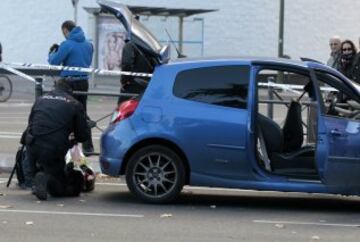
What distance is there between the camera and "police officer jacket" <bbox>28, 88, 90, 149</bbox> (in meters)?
8.95

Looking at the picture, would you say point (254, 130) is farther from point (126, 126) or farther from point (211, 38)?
point (211, 38)

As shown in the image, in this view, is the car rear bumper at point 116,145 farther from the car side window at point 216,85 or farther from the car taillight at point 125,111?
→ the car side window at point 216,85

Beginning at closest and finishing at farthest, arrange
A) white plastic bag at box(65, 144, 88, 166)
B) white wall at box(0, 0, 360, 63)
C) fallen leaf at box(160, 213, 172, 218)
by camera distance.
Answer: fallen leaf at box(160, 213, 172, 218) < white plastic bag at box(65, 144, 88, 166) < white wall at box(0, 0, 360, 63)

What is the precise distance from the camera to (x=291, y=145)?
8.93 metres

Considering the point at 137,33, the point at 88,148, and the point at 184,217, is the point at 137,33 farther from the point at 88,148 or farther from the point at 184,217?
the point at 88,148

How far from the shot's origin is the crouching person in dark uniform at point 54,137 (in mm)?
8906

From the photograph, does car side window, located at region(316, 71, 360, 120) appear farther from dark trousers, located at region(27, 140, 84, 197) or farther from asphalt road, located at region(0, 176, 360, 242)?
dark trousers, located at region(27, 140, 84, 197)

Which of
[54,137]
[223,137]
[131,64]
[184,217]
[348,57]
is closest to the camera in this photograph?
[184,217]

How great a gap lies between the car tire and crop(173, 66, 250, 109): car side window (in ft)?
2.21

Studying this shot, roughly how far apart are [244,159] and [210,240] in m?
1.61

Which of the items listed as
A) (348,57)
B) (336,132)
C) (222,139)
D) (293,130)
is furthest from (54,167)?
(348,57)

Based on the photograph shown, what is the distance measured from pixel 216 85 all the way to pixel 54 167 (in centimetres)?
207

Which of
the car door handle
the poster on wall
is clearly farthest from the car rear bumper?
the poster on wall

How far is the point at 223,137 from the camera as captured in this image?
841cm
